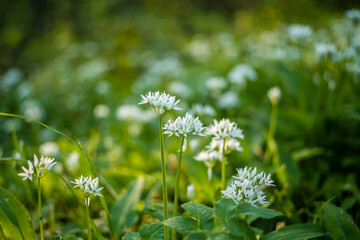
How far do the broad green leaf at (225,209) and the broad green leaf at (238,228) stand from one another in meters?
0.02

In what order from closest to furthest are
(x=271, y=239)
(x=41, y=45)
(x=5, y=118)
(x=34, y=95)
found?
1. (x=271, y=239)
2. (x=5, y=118)
3. (x=34, y=95)
4. (x=41, y=45)

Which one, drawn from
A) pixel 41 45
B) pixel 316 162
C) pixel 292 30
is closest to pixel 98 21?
pixel 41 45

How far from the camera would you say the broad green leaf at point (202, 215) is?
3.11ft

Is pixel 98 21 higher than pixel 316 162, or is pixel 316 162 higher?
pixel 98 21

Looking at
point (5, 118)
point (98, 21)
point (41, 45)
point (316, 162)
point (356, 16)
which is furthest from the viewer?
point (98, 21)

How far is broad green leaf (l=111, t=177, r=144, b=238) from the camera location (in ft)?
4.65

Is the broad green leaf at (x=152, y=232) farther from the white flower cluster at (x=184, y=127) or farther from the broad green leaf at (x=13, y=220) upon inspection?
the broad green leaf at (x=13, y=220)

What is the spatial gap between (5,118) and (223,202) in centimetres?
387

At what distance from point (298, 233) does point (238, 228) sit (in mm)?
363

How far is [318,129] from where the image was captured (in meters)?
2.10

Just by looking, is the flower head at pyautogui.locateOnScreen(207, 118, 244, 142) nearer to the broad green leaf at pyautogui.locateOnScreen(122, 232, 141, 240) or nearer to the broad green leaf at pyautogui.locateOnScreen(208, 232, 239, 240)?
the broad green leaf at pyautogui.locateOnScreen(208, 232, 239, 240)

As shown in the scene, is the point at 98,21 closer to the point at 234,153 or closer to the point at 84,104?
the point at 84,104

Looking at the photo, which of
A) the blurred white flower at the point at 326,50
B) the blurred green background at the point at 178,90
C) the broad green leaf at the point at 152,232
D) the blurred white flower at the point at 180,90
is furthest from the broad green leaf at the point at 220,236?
the blurred white flower at the point at 180,90

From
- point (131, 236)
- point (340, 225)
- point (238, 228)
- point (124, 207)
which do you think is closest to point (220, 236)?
point (238, 228)
